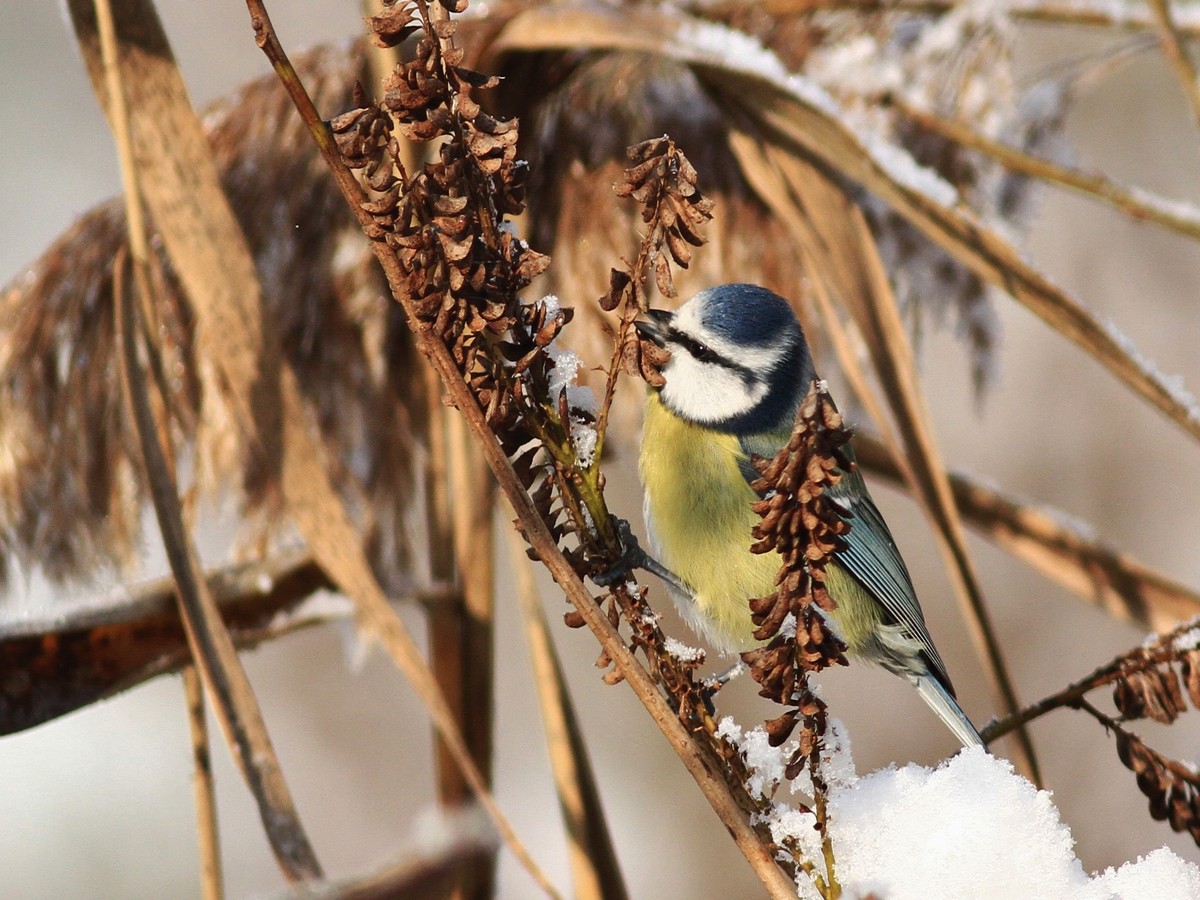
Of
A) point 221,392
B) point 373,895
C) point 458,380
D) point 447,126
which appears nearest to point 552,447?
point 458,380

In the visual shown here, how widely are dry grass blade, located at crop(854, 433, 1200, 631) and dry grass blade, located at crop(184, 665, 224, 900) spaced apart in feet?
3.40

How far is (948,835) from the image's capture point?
0.64m

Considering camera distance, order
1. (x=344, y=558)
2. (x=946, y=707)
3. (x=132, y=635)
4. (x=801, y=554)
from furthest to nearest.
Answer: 1. (x=946, y=707)
2. (x=132, y=635)
3. (x=344, y=558)
4. (x=801, y=554)

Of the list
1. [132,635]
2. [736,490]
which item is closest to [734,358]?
[736,490]

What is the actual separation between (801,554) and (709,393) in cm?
95

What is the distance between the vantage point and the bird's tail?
1331 millimetres

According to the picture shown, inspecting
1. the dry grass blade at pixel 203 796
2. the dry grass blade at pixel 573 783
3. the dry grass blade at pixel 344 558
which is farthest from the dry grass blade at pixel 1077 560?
the dry grass blade at pixel 203 796

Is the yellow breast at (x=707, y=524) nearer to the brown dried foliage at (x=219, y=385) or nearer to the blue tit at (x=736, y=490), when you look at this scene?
the blue tit at (x=736, y=490)

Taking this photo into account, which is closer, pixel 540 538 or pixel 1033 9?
pixel 540 538

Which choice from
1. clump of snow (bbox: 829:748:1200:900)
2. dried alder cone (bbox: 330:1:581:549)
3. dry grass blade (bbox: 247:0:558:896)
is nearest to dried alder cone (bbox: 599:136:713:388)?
dried alder cone (bbox: 330:1:581:549)

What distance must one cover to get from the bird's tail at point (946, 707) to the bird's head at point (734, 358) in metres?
0.39

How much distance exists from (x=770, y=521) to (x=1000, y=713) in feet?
2.35

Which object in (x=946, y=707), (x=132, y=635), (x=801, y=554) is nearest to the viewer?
(x=801, y=554)

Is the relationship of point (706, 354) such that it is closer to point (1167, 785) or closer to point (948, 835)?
point (1167, 785)
